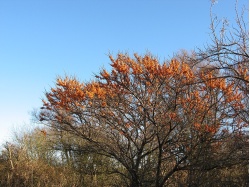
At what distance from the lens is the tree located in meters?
12.4

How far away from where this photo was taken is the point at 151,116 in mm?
14180


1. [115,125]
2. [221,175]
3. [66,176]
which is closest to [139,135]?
[115,125]

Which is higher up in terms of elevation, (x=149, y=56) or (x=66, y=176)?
(x=149, y=56)

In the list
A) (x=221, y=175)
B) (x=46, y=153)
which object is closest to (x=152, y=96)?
(x=221, y=175)

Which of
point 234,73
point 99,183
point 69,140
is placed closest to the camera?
point 234,73

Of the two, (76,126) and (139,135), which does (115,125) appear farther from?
(76,126)

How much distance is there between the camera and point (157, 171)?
13516mm

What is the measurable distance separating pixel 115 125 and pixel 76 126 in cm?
220

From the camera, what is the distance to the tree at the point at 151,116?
12375 millimetres

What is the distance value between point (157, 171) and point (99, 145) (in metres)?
3.13

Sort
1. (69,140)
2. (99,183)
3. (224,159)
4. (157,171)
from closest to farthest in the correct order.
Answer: (224,159) → (157,171) → (99,183) → (69,140)

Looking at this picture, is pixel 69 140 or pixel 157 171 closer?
pixel 157 171

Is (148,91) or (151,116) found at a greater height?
(148,91)

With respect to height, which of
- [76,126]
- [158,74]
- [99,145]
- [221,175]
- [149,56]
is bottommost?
[221,175]
